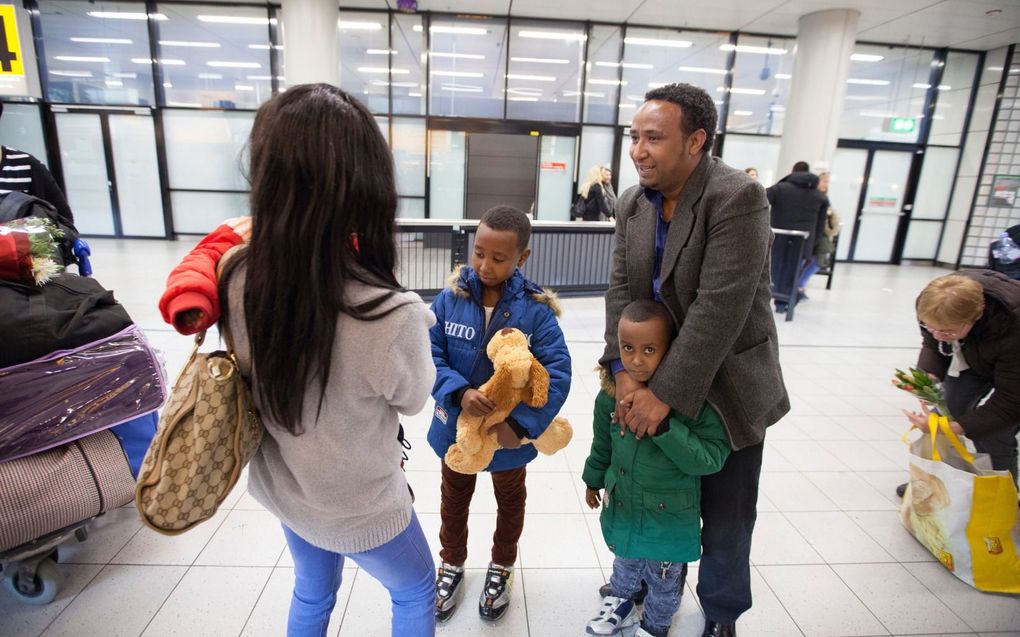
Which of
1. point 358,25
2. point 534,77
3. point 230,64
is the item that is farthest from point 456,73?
point 230,64

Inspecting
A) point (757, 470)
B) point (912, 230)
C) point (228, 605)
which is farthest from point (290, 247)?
point (912, 230)

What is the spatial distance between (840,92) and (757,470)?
8420mm

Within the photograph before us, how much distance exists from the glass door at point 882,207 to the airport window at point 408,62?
8.45 m

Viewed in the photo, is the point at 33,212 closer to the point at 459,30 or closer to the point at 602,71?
the point at 459,30

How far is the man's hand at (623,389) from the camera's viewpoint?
1412mm

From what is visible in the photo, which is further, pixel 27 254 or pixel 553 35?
pixel 553 35

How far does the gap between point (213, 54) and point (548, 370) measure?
972 centimetres

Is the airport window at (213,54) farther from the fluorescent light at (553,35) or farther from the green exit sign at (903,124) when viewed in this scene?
the green exit sign at (903,124)

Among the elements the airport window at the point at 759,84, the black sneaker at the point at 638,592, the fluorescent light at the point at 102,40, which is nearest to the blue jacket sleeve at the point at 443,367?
the black sneaker at the point at 638,592

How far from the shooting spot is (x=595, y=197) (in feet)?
24.7

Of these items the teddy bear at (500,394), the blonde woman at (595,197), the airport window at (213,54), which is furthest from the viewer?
the airport window at (213,54)

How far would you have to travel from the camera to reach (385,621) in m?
1.78

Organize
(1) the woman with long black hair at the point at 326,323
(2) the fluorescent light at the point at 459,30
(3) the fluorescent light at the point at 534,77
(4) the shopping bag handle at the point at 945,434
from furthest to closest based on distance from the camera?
(3) the fluorescent light at the point at 534,77
(2) the fluorescent light at the point at 459,30
(4) the shopping bag handle at the point at 945,434
(1) the woman with long black hair at the point at 326,323

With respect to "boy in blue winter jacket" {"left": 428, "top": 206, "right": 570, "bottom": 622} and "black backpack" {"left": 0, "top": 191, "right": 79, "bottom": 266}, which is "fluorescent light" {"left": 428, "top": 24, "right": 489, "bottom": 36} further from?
"boy in blue winter jacket" {"left": 428, "top": 206, "right": 570, "bottom": 622}
